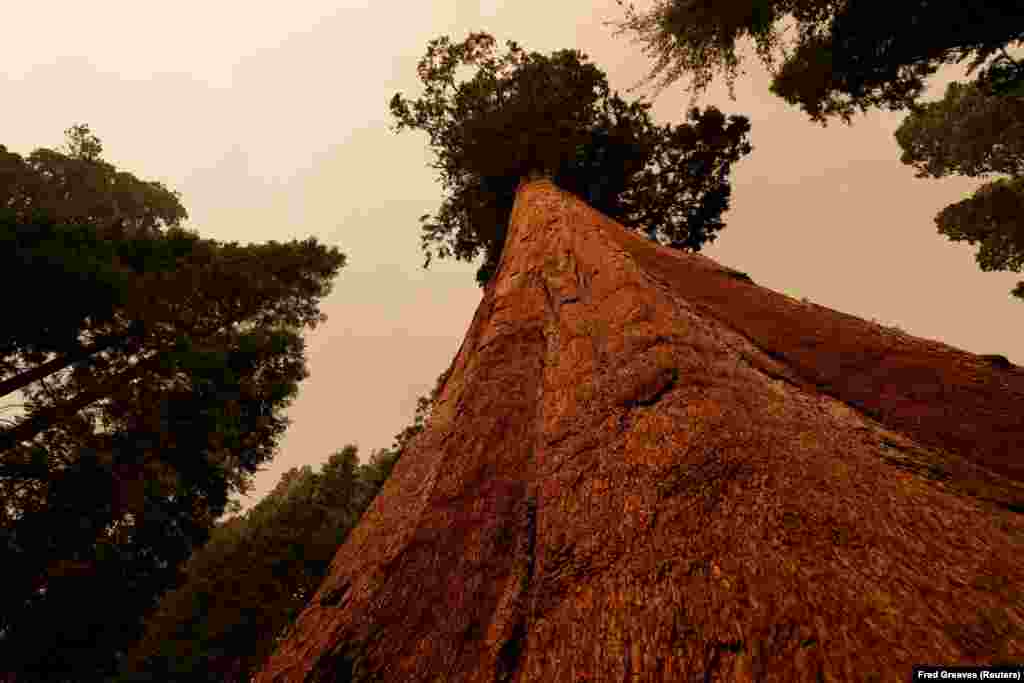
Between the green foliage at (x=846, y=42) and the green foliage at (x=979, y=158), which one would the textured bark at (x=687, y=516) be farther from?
the green foliage at (x=979, y=158)

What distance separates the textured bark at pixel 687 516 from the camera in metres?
0.96

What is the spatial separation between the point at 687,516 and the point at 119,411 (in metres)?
9.50

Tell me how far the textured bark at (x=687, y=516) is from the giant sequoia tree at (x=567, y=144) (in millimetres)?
7824

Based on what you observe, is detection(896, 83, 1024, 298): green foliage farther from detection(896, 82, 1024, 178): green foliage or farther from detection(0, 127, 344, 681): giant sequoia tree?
detection(0, 127, 344, 681): giant sequoia tree

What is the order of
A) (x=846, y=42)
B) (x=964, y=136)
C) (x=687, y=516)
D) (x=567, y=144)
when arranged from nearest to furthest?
(x=687, y=516) < (x=846, y=42) < (x=567, y=144) < (x=964, y=136)

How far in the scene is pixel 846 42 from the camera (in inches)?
260

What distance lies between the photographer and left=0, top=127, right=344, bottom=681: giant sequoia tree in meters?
6.58

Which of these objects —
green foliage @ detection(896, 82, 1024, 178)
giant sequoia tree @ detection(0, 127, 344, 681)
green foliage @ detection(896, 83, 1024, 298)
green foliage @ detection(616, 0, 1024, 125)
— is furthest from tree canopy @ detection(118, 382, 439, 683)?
green foliage @ detection(896, 82, 1024, 178)

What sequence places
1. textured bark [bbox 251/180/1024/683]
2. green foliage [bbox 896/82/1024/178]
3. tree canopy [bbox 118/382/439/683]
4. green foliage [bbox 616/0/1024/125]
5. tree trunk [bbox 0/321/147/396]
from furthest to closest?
green foliage [bbox 896/82/1024/178], tree canopy [bbox 118/382/439/683], tree trunk [bbox 0/321/147/396], green foliage [bbox 616/0/1024/125], textured bark [bbox 251/180/1024/683]

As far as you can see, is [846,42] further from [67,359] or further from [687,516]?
A: [67,359]

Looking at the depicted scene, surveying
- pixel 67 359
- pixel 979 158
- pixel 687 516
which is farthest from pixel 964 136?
pixel 67 359

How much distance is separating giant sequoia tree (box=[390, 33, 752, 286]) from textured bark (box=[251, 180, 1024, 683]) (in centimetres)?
782

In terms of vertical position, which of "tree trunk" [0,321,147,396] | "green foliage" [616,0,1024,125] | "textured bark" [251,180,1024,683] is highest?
"green foliage" [616,0,1024,125]

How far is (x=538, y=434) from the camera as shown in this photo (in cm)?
216
